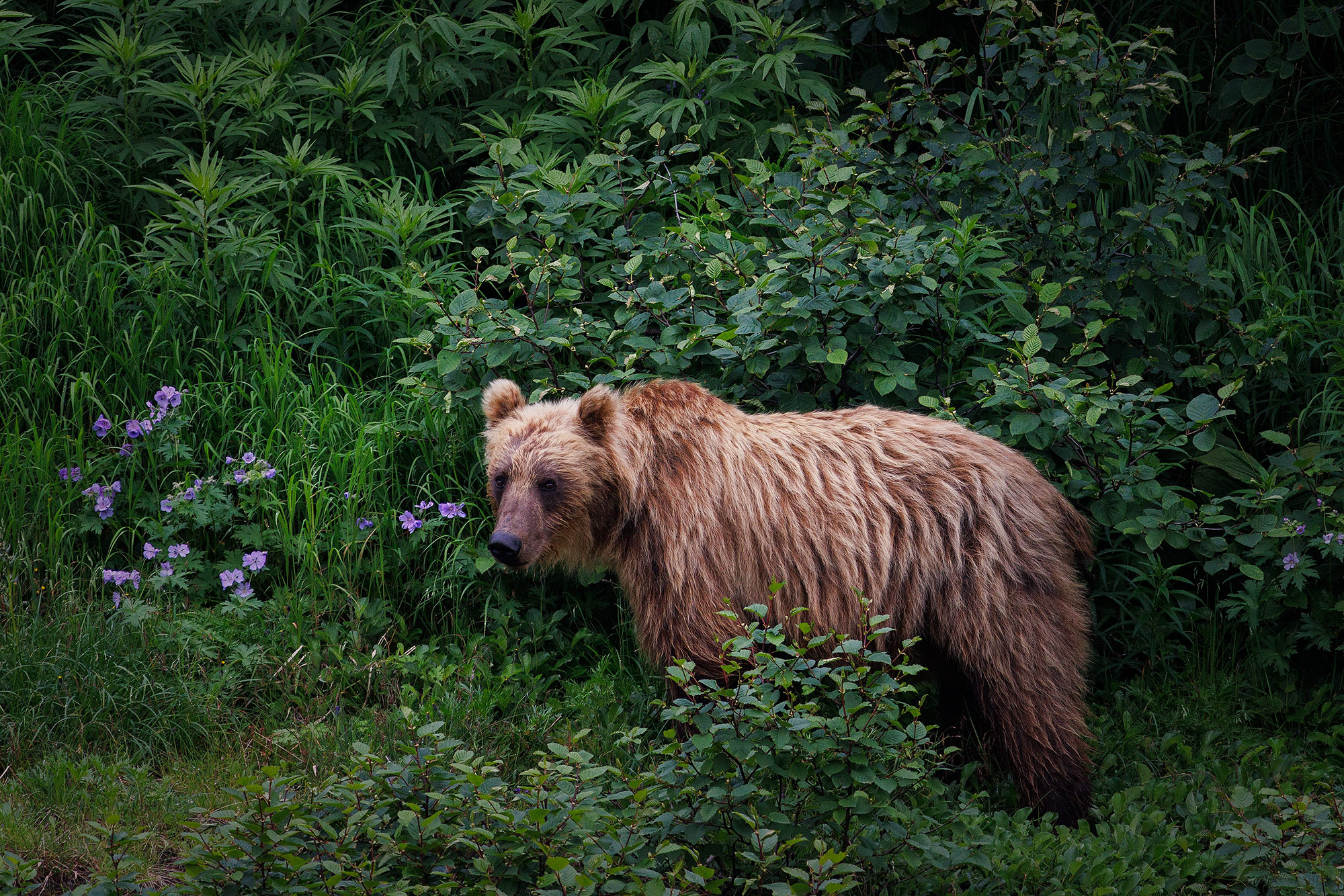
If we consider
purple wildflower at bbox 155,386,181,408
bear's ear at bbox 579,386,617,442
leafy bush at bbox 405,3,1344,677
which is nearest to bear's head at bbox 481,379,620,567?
bear's ear at bbox 579,386,617,442

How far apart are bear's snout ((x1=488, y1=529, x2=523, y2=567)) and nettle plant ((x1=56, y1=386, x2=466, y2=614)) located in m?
1.01

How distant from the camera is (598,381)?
500 centimetres

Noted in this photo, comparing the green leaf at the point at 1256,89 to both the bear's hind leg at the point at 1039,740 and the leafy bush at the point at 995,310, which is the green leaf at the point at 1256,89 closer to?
the leafy bush at the point at 995,310

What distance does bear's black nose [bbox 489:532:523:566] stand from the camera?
4133 mm

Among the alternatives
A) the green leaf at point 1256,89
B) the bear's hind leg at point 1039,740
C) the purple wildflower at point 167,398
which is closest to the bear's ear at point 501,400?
the purple wildflower at point 167,398

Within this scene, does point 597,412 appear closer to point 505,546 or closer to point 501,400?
point 501,400

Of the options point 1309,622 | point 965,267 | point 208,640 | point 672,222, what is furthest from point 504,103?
point 1309,622

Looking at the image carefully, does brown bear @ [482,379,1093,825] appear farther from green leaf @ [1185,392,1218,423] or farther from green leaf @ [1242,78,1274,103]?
green leaf @ [1242,78,1274,103]

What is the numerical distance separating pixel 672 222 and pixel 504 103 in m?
1.36

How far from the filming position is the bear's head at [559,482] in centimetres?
425

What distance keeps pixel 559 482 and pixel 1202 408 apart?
9.11ft

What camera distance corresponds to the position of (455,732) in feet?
14.6

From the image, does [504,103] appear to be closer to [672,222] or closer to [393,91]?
[393,91]

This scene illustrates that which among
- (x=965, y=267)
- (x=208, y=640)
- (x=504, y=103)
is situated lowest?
(x=208, y=640)
